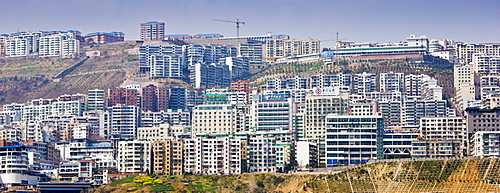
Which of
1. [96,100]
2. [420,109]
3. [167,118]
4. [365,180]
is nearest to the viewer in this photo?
[365,180]

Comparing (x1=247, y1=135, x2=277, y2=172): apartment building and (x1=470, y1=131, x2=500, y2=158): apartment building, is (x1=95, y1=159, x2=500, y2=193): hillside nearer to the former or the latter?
(x1=247, y1=135, x2=277, y2=172): apartment building

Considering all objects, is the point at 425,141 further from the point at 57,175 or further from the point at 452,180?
the point at 57,175

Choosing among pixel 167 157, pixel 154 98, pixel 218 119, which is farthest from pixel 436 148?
pixel 154 98

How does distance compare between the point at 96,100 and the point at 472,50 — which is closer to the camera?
the point at 96,100

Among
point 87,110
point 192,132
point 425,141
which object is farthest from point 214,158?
point 87,110

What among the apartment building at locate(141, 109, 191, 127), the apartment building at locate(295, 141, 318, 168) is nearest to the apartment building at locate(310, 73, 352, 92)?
the apartment building at locate(141, 109, 191, 127)

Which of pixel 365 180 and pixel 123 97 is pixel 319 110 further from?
pixel 123 97
